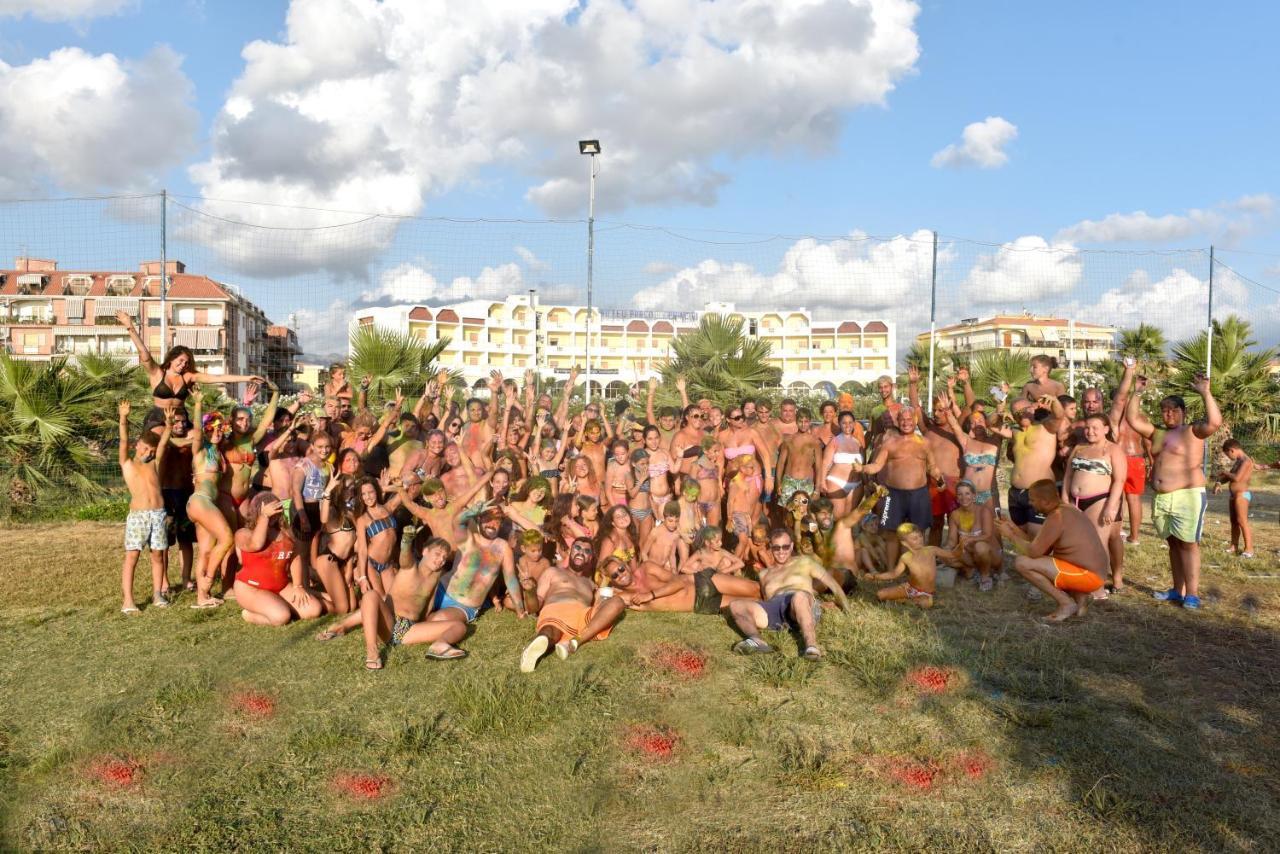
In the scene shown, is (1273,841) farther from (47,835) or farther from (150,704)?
(150,704)

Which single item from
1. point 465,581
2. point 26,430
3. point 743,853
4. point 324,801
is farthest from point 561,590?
point 26,430

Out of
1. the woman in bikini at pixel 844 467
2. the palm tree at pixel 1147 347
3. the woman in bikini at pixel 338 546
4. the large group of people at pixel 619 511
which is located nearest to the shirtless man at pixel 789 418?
the large group of people at pixel 619 511

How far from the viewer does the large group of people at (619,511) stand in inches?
252

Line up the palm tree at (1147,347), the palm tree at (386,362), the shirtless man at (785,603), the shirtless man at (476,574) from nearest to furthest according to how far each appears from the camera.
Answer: the shirtless man at (785,603), the shirtless man at (476,574), the palm tree at (386,362), the palm tree at (1147,347)

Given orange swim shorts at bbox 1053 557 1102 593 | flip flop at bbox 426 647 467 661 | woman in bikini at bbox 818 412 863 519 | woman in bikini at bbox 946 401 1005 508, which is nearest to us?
flip flop at bbox 426 647 467 661

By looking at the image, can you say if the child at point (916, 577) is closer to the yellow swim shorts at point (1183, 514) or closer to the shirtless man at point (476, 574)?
the yellow swim shorts at point (1183, 514)

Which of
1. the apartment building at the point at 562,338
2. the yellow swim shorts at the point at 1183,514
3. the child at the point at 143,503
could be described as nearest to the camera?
the child at the point at 143,503

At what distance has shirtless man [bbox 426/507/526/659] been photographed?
632cm

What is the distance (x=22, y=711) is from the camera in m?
4.77

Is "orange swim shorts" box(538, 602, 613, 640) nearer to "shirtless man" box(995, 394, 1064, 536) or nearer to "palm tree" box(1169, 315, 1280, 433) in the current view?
"shirtless man" box(995, 394, 1064, 536)

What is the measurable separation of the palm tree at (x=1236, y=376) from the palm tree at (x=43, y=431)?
17.4 m

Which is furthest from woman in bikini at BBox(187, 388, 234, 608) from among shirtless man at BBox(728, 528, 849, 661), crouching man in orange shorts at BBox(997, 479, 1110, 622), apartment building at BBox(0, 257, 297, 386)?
apartment building at BBox(0, 257, 297, 386)

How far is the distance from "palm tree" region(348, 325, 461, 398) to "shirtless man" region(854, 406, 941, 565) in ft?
28.3

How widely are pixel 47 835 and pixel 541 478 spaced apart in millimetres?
4410
